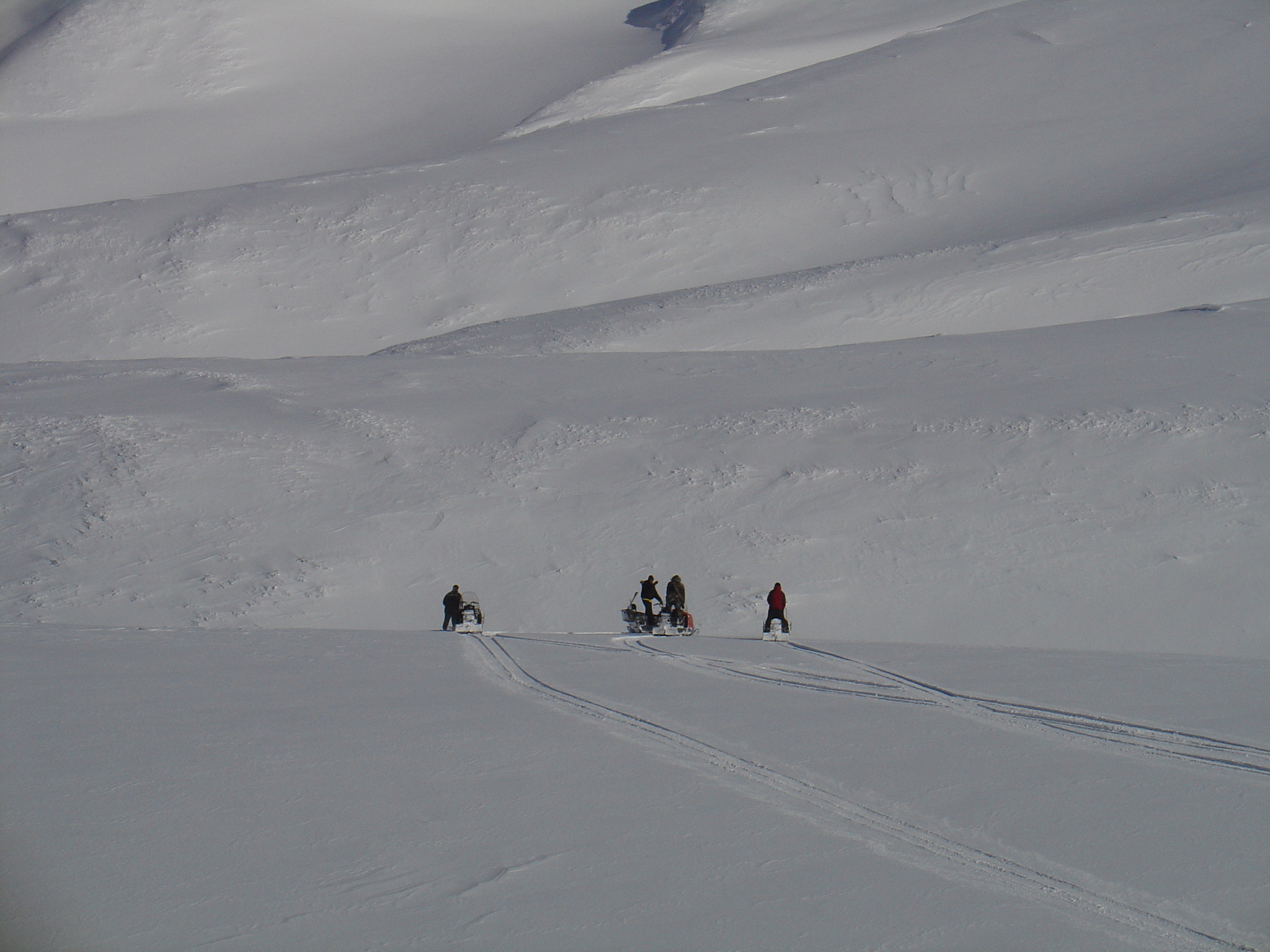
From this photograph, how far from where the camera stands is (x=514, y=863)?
190 inches

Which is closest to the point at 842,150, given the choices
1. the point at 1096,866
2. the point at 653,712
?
the point at 653,712

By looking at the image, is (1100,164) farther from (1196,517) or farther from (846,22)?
(846,22)

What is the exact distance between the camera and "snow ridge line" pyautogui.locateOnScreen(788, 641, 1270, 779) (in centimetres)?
621

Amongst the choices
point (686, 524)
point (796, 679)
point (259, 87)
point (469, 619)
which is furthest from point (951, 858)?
point (259, 87)

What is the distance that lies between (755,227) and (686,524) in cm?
1820

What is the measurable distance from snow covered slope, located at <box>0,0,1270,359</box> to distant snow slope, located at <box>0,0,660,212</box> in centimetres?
1672

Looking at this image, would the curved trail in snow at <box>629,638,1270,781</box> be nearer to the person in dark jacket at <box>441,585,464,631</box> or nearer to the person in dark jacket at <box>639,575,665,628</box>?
the person in dark jacket at <box>639,575,665,628</box>

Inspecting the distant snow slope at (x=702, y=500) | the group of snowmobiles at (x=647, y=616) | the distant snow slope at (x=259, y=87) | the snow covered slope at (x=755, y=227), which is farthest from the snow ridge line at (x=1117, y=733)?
the distant snow slope at (x=259, y=87)

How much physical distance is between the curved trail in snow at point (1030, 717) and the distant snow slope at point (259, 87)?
42.5 meters

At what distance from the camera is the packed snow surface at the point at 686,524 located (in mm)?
4746

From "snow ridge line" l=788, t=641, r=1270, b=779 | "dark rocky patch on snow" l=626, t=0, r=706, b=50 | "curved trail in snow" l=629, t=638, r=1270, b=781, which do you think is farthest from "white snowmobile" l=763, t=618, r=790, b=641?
"dark rocky patch on snow" l=626, t=0, r=706, b=50

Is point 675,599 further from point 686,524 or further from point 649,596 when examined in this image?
point 686,524

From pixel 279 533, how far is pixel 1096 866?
1232cm

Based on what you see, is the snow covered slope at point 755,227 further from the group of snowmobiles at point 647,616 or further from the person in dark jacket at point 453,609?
the person in dark jacket at point 453,609
